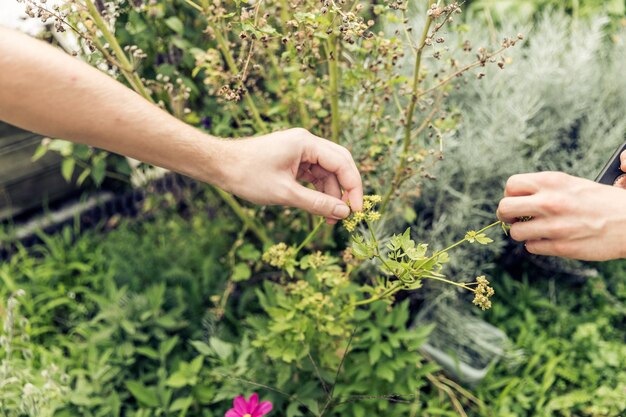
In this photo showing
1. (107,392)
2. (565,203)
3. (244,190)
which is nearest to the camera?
(565,203)

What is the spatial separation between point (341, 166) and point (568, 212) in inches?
24.0

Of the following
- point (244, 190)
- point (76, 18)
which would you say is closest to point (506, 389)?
point (244, 190)

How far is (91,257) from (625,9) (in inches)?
142

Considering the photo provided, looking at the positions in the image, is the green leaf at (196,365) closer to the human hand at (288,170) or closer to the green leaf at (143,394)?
the green leaf at (143,394)

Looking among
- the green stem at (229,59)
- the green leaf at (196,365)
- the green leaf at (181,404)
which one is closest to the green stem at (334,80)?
the green stem at (229,59)

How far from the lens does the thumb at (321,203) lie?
4.92 ft

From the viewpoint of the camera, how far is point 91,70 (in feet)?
4.82

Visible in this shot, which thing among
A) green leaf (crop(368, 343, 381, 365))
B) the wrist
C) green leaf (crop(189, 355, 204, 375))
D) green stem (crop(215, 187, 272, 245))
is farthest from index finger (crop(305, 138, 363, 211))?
green leaf (crop(189, 355, 204, 375))

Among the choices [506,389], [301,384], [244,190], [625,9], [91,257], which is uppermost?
[625,9]

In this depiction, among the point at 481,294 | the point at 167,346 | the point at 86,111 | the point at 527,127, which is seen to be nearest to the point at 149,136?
the point at 86,111

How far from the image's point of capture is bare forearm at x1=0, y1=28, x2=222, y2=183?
1382mm

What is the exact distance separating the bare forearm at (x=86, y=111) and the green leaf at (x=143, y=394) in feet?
3.25

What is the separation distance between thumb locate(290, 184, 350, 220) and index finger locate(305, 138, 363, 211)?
0.12ft

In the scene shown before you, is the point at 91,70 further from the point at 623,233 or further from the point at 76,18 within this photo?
the point at 623,233
